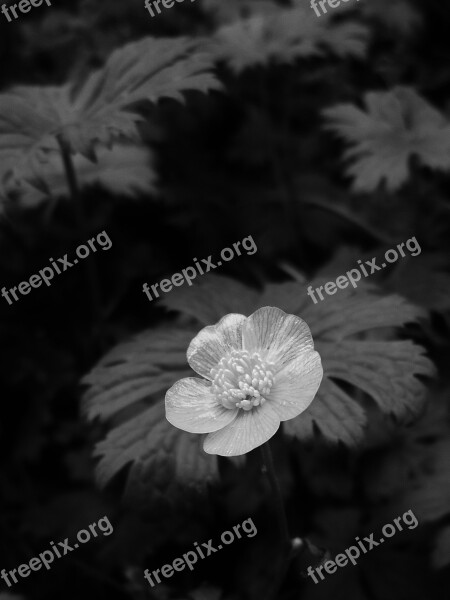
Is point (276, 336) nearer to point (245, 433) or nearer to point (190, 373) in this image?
point (245, 433)

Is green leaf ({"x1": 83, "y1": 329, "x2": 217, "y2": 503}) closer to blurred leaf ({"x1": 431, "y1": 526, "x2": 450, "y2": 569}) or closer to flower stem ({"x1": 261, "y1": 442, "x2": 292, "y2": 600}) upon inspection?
flower stem ({"x1": 261, "y1": 442, "x2": 292, "y2": 600})

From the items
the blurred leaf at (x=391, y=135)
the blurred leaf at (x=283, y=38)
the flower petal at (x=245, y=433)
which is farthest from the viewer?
the blurred leaf at (x=283, y=38)
